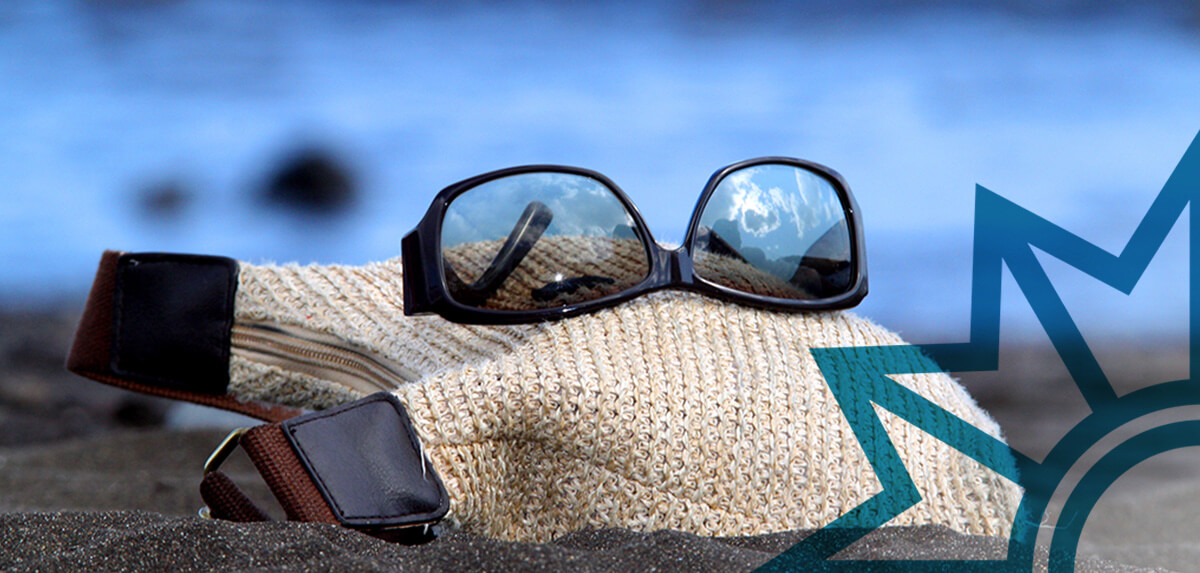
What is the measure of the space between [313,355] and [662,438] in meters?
0.62


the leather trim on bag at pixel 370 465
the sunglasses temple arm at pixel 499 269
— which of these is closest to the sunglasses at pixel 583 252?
the sunglasses temple arm at pixel 499 269

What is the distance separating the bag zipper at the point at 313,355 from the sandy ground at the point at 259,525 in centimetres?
24

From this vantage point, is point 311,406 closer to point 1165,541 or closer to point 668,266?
point 668,266

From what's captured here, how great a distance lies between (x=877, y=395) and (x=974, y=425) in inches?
4.9

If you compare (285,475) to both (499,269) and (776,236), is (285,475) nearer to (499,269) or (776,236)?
(499,269)

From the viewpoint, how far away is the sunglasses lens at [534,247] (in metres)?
0.79

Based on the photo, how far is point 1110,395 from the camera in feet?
1.72

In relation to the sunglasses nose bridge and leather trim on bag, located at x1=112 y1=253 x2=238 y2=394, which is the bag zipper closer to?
leather trim on bag, located at x1=112 y1=253 x2=238 y2=394

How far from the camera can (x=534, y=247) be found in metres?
0.80

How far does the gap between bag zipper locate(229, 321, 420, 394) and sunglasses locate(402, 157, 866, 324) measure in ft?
0.81
